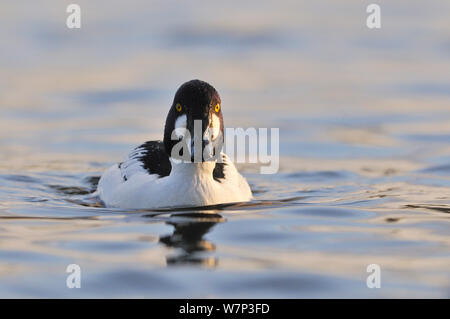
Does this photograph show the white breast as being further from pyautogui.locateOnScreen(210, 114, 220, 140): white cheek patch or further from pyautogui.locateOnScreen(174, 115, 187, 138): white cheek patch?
pyautogui.locateOnScreen(210, 114, 220, 140): white cheek patch

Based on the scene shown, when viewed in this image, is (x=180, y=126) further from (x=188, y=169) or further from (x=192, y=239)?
(x=192, y=239)

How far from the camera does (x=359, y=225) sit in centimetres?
997

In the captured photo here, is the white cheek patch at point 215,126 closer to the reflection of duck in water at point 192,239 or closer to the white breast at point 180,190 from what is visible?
the white breast at point 180,190

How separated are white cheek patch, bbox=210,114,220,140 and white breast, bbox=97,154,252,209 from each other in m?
0.52

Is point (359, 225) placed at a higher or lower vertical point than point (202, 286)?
higher

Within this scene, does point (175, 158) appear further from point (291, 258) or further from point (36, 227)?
point (291, 258)

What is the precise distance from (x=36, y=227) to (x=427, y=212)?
14.1 feet

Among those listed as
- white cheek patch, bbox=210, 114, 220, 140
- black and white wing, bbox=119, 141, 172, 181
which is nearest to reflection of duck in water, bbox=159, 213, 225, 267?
white cheek patch, bbox=210, 114, 220, 140

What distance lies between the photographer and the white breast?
1068cm

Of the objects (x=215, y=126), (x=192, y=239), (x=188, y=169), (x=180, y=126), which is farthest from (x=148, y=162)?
(x=192, y=239)

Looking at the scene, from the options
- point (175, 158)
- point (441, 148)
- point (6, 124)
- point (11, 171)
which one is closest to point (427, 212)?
point (175, 158)

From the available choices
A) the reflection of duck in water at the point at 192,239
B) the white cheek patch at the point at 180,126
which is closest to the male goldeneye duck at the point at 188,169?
the white cheek patch at the point at 180,126

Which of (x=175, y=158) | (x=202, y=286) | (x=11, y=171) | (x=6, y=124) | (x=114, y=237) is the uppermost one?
(x=6, y=124)

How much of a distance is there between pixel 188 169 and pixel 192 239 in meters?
1.70
